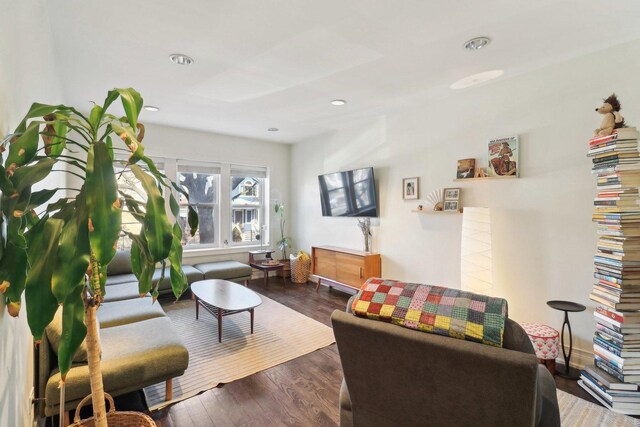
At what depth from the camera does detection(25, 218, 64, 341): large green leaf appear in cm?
73

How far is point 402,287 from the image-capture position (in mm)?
1359

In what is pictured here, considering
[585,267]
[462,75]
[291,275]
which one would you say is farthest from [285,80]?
[291,275]

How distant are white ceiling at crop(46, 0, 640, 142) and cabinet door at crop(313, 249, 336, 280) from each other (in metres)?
2.30

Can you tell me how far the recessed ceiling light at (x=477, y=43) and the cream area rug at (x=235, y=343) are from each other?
2.88m

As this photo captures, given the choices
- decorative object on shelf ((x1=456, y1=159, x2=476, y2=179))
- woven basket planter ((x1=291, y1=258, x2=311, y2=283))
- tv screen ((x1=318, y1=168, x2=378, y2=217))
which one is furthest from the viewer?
woven basket planter ((x1=291, y1=258, x2=311, y2=283))

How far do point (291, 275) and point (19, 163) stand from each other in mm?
4747

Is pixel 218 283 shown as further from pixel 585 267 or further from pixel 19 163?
pixel 585 267

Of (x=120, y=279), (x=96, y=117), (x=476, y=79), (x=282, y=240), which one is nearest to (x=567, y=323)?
(x=476, y=79)

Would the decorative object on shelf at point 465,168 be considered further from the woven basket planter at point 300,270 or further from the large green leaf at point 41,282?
the large green leaf at point 41,282

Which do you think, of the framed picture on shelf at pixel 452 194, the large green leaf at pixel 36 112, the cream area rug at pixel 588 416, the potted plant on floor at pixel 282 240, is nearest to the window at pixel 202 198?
the potted plant on floor at pixel 282 240

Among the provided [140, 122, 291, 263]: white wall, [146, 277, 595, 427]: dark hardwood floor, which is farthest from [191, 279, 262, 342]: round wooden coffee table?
[140, 122, 291, 263]: white wall

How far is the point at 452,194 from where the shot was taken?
3.37 m

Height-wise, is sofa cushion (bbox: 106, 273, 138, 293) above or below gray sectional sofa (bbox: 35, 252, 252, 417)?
above

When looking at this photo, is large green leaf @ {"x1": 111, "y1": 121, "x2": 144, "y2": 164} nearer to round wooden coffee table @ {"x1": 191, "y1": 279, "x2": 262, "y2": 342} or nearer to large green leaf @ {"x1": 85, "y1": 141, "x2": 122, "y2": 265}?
large green leaf @ {"x1": 85, "y1": 141, "x2": 122, "y2": 265}
